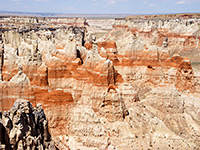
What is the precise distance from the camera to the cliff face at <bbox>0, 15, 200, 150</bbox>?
1920cm

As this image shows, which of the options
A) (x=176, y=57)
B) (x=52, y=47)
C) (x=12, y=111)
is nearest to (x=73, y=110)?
(x=12, y=111)

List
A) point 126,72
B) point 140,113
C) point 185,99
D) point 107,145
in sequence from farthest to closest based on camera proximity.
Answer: point 126,72, point 185,99, point 140,113, point 107,145

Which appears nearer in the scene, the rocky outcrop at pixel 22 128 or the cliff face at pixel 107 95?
the rocky outcrop at pixel 22 128

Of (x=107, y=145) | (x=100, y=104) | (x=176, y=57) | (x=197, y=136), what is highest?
(x=176, y=57)

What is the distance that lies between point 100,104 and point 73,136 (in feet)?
13.1

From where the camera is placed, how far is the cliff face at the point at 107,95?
63.0 ft

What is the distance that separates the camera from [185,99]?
30438mm

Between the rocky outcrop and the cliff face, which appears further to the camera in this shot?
the cliff face

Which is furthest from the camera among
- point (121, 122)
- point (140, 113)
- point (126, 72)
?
point (126, 72)

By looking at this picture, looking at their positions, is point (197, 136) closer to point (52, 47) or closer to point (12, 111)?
point (52, 47)

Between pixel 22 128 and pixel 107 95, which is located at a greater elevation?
pixel 22 128

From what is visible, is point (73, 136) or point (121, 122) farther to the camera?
point (121, 122)

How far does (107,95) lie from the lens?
71.9 feet

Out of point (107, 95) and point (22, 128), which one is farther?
point (107, 95)
